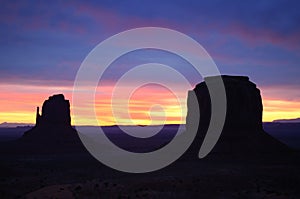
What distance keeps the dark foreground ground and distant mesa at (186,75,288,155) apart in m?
2.65

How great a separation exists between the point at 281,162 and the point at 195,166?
1390 centimetres

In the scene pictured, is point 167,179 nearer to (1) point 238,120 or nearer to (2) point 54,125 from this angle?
(1) point 238,120

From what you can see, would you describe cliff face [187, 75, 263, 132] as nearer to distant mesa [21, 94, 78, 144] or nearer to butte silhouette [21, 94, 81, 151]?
butte silhouette [21, 94, 81, 151]

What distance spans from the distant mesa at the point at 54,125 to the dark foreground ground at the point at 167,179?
1527 inches

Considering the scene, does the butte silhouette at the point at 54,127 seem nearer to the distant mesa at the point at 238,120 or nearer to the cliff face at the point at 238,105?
the distant mesa at the point at 238,120

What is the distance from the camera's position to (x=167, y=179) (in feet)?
138

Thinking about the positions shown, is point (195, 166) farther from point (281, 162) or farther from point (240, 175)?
point (281, 162)

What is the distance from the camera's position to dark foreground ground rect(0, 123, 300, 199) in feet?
111

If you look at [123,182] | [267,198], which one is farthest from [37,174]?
[267,198]

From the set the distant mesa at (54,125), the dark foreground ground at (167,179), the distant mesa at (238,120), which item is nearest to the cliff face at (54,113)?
the distant mesa at (54,125)

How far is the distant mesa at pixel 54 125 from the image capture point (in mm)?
101312

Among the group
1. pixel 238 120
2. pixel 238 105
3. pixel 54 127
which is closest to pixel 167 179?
pixel 238 120

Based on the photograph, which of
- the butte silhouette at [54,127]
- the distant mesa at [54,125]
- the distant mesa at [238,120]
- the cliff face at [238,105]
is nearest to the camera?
the distant mesa at [238,120]

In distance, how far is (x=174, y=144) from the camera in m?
70.3
